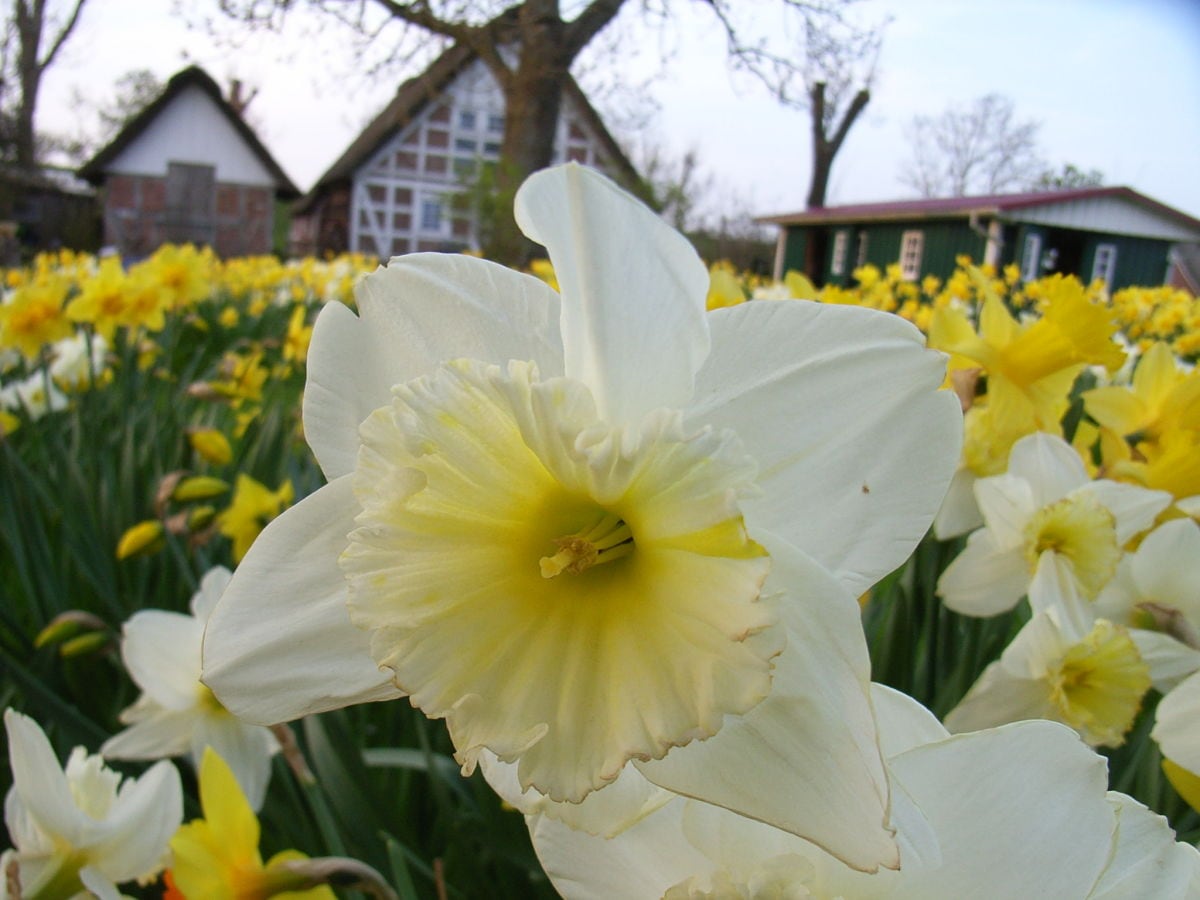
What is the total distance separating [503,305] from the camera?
20.9 inches

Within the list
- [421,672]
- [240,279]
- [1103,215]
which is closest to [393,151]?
[240,279]

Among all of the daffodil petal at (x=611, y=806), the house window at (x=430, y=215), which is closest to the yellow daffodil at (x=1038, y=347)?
the daffodil petal at (x=611, y=806)

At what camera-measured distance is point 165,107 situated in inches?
1099

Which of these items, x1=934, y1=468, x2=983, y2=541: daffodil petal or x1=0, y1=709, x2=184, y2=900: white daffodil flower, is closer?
x1=0, y1=709, x2=184, y2=900: white daffodil flower

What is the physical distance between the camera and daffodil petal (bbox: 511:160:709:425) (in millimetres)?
497

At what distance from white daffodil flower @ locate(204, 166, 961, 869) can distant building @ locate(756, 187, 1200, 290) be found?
84.5 ft

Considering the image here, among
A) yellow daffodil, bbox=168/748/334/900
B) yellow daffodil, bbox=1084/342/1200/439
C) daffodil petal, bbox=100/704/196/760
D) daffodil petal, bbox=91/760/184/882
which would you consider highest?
yellow daffodil, bbox=1084/342/1200/439

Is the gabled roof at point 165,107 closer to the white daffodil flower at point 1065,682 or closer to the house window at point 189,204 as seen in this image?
the house window at point 189,204

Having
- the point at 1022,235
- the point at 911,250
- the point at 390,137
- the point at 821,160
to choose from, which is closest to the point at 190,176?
the point at 390,137

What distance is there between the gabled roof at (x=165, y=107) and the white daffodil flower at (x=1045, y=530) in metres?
30.1

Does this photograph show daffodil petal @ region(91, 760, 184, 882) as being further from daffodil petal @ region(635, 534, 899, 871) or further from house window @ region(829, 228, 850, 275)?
house window @ region(829, 228, 850, 275)

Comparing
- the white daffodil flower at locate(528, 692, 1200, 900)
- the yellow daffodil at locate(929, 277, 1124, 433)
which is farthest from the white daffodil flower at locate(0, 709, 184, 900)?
the yellow daffodil at locate(929, 277, 1124, 433)

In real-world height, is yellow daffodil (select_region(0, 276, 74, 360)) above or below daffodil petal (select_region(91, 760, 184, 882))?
above

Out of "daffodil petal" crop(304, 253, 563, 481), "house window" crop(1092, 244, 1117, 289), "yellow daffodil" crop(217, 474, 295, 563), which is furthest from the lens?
"house window" crop(1092, 244, 1117, 289)
